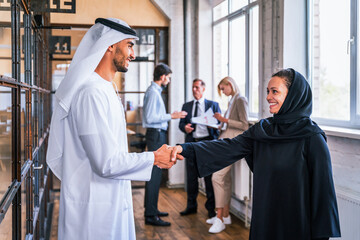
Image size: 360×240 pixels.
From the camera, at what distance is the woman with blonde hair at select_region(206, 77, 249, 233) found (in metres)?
4.51

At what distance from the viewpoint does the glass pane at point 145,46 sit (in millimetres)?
6836

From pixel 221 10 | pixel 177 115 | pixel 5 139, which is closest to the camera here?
pixel 5 139

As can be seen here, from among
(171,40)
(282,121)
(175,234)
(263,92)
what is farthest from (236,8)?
(282,121)

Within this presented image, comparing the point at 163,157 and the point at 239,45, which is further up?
the point at 239,45

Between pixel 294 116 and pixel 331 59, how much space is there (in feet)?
5.50

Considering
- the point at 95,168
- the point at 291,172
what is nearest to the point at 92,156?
the point at 95,168

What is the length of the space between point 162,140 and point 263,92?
4.35 feet

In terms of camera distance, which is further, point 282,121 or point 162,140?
point 162,140

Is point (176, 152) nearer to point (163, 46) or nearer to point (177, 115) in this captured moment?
point (177, 115)

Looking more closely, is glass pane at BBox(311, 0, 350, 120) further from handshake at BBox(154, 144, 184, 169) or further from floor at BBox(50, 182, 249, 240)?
handshake at BBox(154, 144, 184, 169)

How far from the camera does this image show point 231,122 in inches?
179

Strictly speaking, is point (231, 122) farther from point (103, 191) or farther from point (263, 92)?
point (103, 191)

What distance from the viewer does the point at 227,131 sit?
465 cm

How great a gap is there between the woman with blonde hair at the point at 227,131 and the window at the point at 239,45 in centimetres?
70
